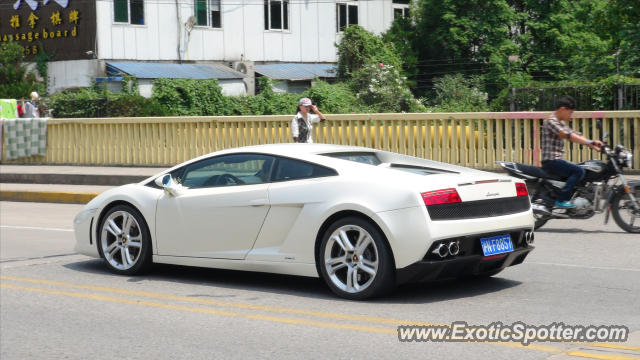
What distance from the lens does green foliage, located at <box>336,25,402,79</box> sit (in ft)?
129

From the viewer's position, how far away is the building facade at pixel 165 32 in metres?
35.1

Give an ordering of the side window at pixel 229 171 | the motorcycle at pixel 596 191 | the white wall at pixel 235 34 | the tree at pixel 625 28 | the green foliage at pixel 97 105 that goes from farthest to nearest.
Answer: the white wall at pixel 235 34 < the green foliage at pixel 97 105 < the tree at pixel 625 28 < the motorcycle at pixel 596 191 < the side window at pixel 229 171

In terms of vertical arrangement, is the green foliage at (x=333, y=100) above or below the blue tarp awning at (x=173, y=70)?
below

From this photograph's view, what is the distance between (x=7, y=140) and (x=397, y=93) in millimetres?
13208

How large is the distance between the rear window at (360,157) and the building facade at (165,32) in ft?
94.3

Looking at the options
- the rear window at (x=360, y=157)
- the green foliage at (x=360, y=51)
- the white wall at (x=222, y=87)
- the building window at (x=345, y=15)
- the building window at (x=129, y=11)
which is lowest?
the rear window at (x=360, y=157)

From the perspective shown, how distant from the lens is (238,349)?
5.48 m

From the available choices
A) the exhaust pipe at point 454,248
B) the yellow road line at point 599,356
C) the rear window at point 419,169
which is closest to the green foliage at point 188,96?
the rear window at point 419,169

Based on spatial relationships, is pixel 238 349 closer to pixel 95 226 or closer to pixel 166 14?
pixel 95 226

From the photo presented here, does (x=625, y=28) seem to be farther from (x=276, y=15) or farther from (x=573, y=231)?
(x=276, y=15)

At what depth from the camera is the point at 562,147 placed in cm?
1045

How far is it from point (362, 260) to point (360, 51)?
112 ft

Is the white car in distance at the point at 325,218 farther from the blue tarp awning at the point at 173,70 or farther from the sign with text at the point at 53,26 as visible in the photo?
the sign with text at the point at 53,26

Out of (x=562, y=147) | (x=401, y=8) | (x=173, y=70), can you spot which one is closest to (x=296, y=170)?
(x=562, y=147)
